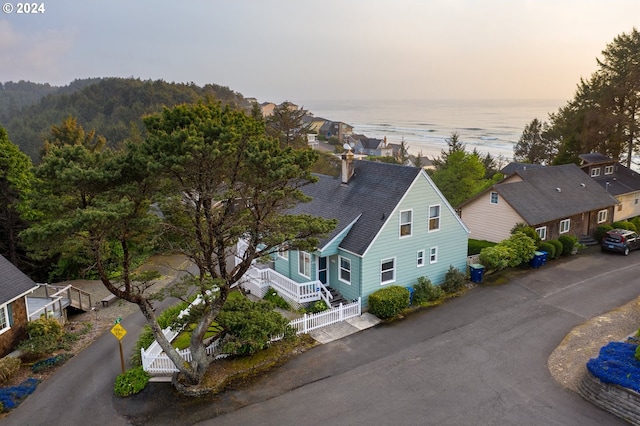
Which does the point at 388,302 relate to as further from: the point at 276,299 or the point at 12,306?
the point at 12,306

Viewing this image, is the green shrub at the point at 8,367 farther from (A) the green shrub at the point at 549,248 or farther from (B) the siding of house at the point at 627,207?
(B) the siding of house at the point at 627,207

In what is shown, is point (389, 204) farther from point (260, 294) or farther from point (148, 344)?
point (148, 344)

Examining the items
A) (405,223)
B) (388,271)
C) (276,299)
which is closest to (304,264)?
(276,299)

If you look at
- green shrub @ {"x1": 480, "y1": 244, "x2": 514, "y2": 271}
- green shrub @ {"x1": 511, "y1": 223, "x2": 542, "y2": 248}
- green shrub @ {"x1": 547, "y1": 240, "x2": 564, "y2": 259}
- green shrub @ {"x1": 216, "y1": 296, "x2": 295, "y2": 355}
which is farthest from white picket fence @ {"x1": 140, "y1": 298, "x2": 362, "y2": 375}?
green shrub @ {"x1": 547, "y1": 240, "x2": 564, "y2": 259}

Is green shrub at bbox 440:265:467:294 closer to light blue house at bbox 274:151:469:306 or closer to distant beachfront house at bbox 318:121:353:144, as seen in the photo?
light blue house at bbox 274:151:469:306

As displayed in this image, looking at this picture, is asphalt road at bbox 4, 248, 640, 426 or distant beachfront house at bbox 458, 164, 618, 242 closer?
asphalt road at bbox 4, 248, 640, 426
